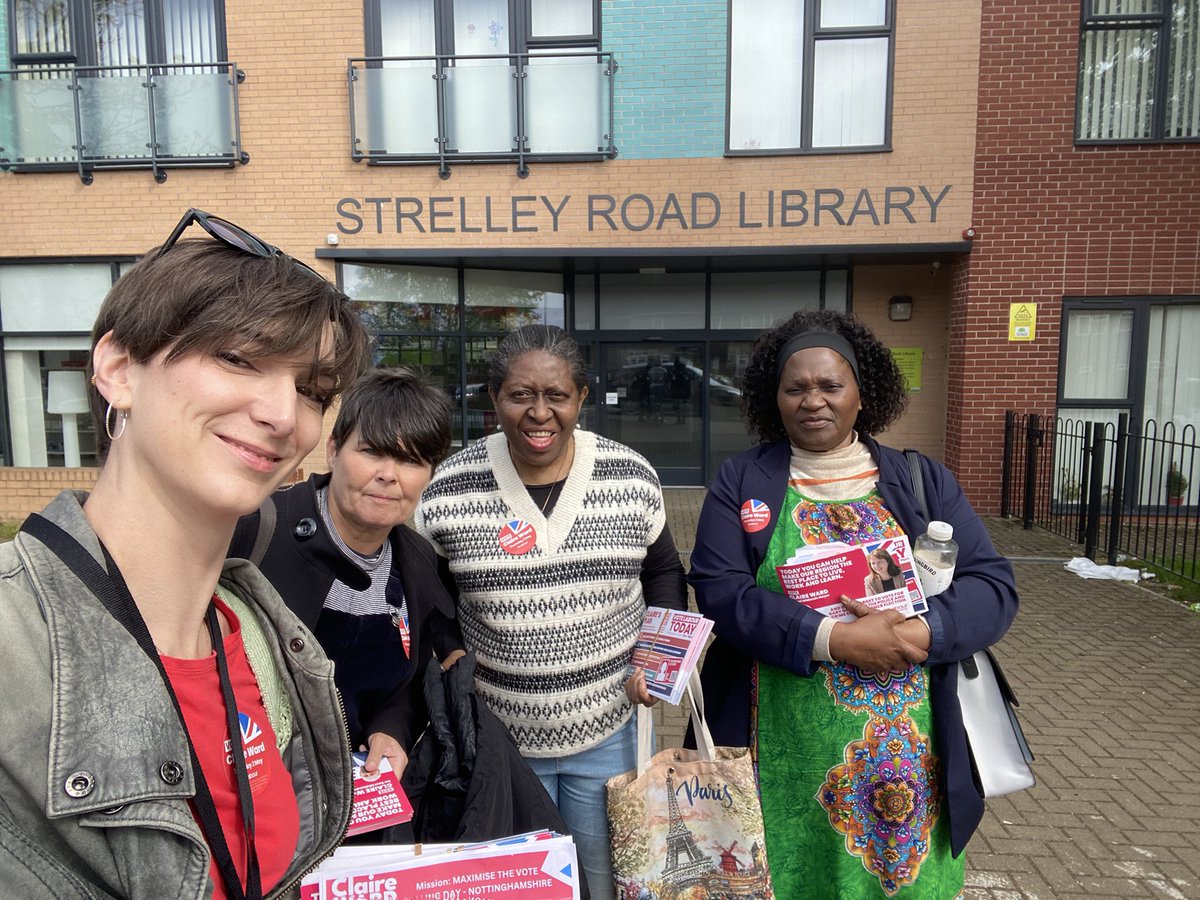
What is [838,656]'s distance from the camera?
74.2 inches

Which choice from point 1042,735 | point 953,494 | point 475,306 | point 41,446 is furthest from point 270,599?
point 41,446

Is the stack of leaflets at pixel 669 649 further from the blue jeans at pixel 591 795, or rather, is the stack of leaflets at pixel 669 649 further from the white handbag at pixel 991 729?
the white handbag at pixel 991 729

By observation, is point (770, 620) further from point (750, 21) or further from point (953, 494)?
point (750, 21)

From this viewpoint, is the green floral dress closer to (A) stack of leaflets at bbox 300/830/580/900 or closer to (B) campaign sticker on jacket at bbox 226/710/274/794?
(A) stack of leaflets at bbox 300/830/580/900

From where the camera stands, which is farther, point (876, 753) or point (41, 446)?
point (41, 446)

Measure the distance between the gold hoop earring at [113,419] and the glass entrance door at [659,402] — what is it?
948 cm

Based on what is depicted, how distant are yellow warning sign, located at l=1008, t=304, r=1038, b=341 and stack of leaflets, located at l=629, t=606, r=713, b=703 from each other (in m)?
8.32

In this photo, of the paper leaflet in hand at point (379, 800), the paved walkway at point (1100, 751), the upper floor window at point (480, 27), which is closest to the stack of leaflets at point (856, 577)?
the paper leaflet in hand at point (379, 800)

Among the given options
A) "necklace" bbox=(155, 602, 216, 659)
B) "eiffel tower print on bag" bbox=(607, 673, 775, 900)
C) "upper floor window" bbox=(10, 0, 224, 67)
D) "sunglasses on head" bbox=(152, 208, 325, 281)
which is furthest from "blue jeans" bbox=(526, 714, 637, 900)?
"upper floor window" bbox=(10, 0, 224, 67)

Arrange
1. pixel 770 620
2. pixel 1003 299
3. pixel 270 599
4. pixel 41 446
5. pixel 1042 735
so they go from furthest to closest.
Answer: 1. pixel 41 446
2. pixel 1003 299
3. pixel 1042 735
4. pixel 770 620
5. pixel 270 599

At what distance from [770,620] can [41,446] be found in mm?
10773

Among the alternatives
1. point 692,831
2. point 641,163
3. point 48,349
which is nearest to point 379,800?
point 692,831

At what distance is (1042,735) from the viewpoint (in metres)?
4.07

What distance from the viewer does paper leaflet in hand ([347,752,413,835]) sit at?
1479 millimetres
